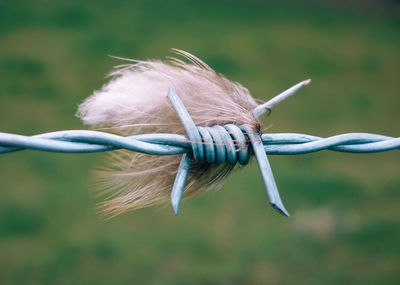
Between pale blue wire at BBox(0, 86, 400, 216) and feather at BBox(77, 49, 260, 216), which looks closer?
pale blue wire at BBox(0, 86, 400, 216)

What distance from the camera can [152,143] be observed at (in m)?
0.91

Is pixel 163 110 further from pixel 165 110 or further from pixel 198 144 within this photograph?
pixel 198 144

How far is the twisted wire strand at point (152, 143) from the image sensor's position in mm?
811

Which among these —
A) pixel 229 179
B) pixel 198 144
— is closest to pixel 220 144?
pixel 198 144

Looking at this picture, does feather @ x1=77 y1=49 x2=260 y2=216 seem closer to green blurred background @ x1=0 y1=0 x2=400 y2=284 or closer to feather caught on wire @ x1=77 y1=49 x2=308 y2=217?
feather caught on wire @ x1=77 y1=49 x2=308 y2=217

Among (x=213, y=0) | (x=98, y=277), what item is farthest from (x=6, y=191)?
(x=213, y=0)

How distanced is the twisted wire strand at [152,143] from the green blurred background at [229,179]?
57 centimetres

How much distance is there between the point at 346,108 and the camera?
19.0 ft

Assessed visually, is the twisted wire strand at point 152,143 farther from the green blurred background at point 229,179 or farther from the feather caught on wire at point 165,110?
the green blurred background at point 229,179

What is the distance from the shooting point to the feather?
3.36 ft

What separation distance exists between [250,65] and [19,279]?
4.64 metres

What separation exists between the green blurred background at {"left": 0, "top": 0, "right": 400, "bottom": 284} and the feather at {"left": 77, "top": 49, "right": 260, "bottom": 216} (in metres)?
0.39

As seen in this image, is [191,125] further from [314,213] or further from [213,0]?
[213,0]

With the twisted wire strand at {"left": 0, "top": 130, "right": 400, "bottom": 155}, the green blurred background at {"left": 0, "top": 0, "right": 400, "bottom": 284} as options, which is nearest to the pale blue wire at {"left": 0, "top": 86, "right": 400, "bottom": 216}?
the twisted wire strand at {"left": 0, "top": 130, "right": 400, "bottom": 155}
